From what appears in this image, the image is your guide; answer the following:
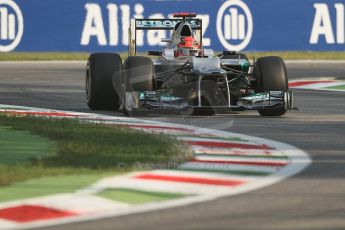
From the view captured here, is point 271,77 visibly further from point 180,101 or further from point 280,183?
point 280,183

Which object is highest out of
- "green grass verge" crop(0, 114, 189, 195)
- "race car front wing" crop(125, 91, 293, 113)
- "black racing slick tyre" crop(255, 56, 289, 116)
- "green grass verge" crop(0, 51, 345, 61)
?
"black racing slick tyre" crop(255, 56, 289, 116)

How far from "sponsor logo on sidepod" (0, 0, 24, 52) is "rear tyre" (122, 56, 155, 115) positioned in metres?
15.0

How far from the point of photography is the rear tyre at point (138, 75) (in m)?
14.4

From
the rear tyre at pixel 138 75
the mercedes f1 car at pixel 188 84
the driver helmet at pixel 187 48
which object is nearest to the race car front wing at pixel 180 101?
the mercedes f1 car at pixel 188 84

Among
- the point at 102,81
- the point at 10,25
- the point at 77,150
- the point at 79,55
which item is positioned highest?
the point at 10,25

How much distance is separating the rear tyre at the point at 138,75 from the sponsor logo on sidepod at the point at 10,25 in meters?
15.0

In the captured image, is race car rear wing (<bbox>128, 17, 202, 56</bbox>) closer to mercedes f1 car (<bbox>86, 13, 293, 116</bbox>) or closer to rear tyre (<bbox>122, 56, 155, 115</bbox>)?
mercedes f1 car (<bbox>86, 13, 293, 116</bbox>)

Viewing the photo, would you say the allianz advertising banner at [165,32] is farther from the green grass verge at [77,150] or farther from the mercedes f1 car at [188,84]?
the green grass verge at [77,150]

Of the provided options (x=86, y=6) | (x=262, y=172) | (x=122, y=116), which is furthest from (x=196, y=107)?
(x=86, y=6)

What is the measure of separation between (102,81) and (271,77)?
2279 mm

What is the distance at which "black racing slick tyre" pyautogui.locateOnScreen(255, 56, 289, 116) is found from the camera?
48.2 feet

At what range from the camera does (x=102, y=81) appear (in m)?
15.4

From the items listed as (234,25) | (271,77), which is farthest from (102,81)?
(234,25)

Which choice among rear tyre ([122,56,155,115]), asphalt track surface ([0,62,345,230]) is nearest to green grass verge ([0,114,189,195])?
asphalt track surface ([0,62,345,230])
